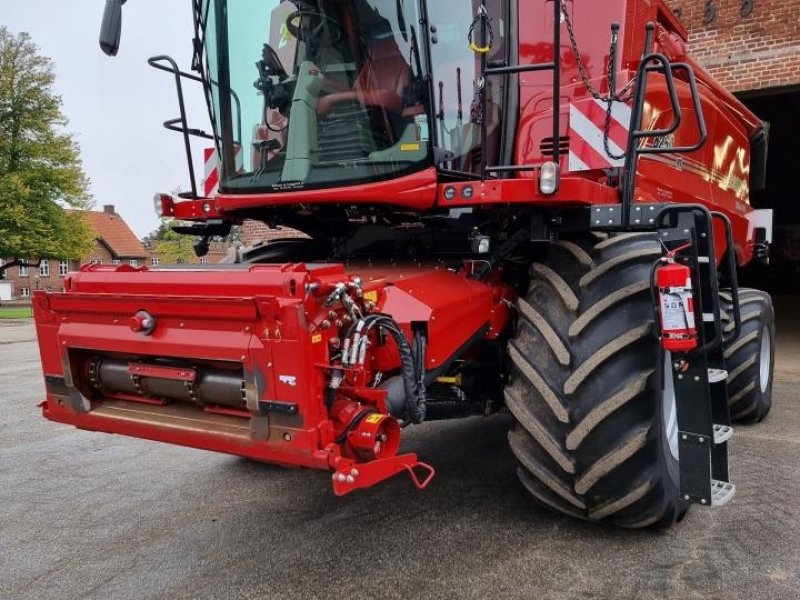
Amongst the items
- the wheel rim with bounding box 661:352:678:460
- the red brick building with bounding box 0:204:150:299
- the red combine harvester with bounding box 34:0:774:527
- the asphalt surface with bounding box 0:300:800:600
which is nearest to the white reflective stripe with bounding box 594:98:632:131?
the red combine harvester with bounding box 34:0:774:527

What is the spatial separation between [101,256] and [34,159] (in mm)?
18580

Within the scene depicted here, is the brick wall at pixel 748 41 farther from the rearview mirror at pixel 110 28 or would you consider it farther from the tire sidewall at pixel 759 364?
the rearview mirror at pixel 110 28

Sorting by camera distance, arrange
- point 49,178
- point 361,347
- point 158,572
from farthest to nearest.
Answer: point 49,178 → point 158,572 → point 361,347

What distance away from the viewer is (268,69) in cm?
355

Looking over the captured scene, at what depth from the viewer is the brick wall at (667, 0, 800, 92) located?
8633mm

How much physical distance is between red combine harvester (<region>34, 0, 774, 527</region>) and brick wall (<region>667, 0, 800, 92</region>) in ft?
19.3

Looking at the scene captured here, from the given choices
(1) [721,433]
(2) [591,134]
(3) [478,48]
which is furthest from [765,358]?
(3) [478,48]

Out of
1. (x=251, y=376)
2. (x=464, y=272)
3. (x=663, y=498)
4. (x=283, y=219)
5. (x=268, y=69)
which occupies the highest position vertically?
(x=268, y=69)

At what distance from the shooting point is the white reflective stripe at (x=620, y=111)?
3482 mm

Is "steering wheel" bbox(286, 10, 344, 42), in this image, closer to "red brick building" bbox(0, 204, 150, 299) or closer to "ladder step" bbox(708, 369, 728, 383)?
"ladder step" bbox(708, 369, 728, 383)

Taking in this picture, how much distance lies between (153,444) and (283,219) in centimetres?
220

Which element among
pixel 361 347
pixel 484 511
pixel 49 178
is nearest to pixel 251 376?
pixel 361 347

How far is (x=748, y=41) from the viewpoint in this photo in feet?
29.1

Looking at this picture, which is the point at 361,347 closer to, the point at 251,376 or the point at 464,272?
the point at 251,376
